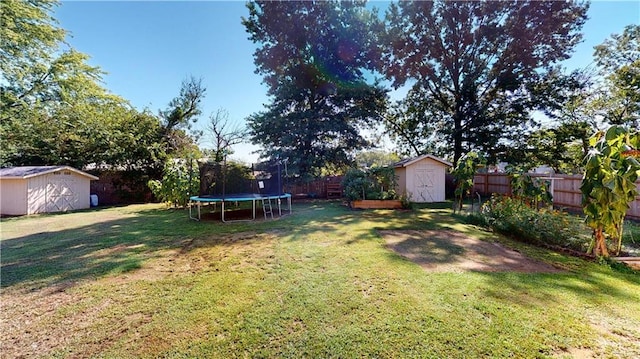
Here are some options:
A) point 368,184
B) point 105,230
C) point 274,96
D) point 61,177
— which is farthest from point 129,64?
point 368,184

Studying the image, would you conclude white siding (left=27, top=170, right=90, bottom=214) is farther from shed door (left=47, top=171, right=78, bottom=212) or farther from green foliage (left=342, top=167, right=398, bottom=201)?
green foliage (left=342, top=167, right=398, bottom=201)

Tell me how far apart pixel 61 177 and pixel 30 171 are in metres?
0.87

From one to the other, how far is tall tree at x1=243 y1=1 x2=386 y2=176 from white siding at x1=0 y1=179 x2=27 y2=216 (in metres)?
8.79

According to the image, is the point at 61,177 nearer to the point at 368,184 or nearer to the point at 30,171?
the point at 30,171

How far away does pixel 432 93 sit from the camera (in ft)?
53.8

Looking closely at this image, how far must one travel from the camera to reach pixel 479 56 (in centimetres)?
1464

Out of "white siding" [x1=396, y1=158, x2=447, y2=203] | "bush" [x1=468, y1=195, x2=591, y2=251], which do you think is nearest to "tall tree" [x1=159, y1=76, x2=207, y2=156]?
"white siding" [x1=396, y1=158, x2=447, y2=203]

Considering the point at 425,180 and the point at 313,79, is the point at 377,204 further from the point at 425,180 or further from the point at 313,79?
the point at 313,79

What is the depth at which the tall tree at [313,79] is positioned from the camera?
1284 centimetres

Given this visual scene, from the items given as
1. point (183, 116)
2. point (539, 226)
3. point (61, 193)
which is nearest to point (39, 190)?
point (61, 193)

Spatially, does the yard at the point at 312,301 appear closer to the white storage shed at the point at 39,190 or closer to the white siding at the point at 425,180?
the white storage shed at the point at 39,190

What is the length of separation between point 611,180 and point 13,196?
644 inches

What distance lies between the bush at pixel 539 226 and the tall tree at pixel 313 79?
851 centimetres

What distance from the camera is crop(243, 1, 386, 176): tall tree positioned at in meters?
12.8
